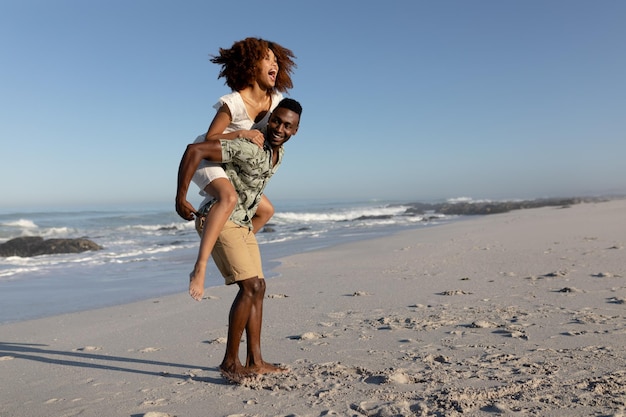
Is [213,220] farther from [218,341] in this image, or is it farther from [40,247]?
[40,247]

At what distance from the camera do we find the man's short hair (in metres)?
3.15

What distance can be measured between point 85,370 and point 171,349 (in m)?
0.62

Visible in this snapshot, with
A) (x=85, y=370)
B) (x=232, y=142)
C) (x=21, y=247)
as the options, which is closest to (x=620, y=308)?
(x=232, y=142)

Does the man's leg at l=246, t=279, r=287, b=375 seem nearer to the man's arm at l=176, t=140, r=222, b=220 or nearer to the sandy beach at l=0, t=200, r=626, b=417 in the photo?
the sandy beach at l=0, t=200, r=626, b=417

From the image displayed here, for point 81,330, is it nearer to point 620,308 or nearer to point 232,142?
point 232,142

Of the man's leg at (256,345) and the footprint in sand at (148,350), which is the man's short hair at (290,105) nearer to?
the man's leg at (256,345)

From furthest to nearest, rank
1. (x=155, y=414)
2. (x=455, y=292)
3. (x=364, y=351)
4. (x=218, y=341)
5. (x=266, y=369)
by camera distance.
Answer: (x=455, y=292) < (x=218, y=341) < (x=364, y=351) < (x=266, y=369) < (x=155, y=414)

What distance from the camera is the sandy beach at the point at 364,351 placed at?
2.57m

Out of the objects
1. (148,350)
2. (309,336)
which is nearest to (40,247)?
(148,350)

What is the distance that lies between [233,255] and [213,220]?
0.26m

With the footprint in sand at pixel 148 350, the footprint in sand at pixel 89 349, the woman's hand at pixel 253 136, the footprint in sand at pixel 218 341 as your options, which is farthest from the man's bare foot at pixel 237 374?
the footprint in sand at pixel 89 349

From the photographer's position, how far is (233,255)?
312cm

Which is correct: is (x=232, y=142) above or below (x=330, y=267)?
above

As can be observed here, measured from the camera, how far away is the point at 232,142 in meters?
3.03
